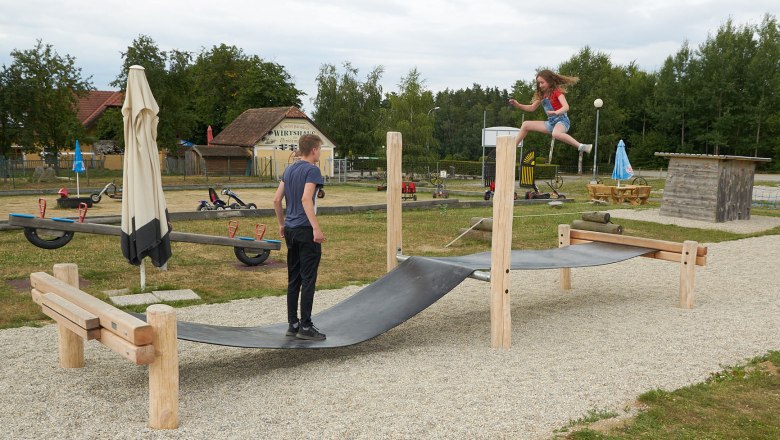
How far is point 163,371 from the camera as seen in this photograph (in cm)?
392

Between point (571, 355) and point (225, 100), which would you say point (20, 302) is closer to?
point (571, 355)

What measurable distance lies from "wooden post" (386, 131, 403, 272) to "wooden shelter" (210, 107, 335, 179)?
35.6 m

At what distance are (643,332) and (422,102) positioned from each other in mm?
38370

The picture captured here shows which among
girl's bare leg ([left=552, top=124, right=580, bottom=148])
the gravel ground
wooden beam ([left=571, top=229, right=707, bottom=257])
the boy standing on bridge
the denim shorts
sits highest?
the denim shorts

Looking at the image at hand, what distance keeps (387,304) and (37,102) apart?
33754mm

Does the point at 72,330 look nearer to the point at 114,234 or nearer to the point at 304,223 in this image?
the point at 304,223

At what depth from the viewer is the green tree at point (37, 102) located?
32812 mm

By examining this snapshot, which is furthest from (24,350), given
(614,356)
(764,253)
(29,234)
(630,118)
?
(630,118)

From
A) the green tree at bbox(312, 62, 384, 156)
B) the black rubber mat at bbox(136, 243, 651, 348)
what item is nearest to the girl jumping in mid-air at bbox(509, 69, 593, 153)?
the black rubber mat at bbox(136, 243, 651, 348)

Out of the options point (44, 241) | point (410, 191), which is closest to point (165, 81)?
point (410, 191)

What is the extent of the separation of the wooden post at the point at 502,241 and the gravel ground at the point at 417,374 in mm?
238

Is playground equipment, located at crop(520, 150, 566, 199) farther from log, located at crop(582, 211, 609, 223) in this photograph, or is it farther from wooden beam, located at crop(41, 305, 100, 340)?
wooden beam, located at crop(41, 305, 100, 340)

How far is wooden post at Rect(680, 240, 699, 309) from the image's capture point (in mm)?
7556

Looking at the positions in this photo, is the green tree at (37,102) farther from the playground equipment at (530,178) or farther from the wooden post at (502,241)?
the wooden post at (502,241)
